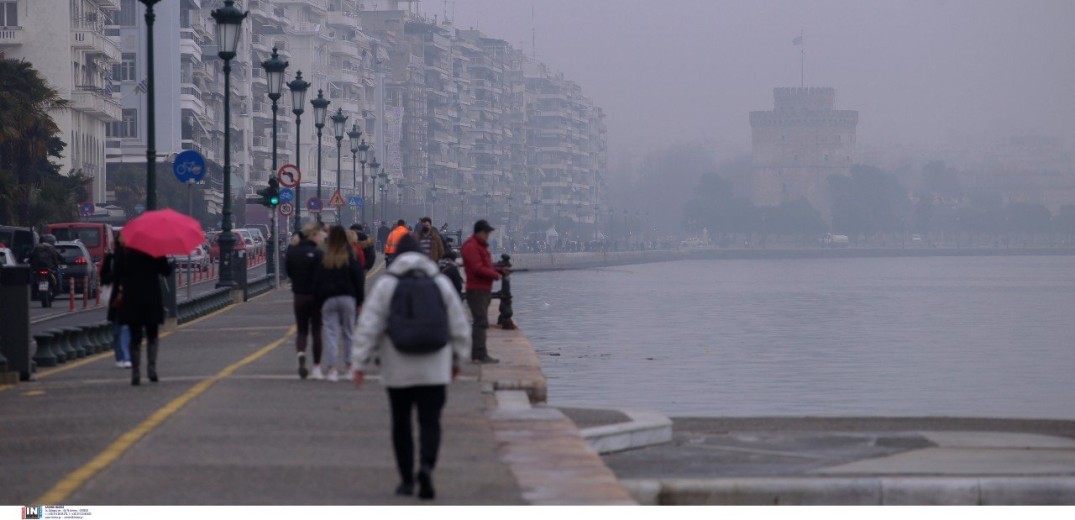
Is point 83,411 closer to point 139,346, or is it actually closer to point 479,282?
point 139,346

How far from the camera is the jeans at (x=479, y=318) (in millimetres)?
22391

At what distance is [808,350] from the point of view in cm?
5056

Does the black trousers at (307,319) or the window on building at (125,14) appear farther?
the window on building at (125,14)

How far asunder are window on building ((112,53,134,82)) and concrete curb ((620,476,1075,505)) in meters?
90.2

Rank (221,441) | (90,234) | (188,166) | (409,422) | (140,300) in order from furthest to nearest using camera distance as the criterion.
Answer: (90,234) < (188,166) < (140,300) < (221,441) < (409,422)

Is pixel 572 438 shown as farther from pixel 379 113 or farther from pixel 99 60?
pixel 379 113

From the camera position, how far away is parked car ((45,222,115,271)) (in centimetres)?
4853

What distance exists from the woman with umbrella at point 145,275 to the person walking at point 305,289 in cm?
124

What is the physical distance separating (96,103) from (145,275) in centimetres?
6583

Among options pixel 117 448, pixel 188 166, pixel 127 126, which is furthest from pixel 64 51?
pixel 117 448

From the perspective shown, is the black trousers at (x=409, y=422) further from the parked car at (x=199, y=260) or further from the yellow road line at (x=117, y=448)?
the parked car at (x=199, y=260)

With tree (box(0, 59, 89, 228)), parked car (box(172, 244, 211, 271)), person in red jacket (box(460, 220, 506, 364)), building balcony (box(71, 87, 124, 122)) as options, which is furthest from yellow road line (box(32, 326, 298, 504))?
building balcony (box(71, 87, 124, 122))

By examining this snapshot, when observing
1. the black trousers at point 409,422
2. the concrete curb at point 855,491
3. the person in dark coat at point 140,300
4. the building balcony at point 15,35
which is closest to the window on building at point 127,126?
the building balcony at point 15,35

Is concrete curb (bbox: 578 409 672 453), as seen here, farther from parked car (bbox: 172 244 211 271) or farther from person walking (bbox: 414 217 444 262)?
parked car (bbox: 172 244 211 271)
